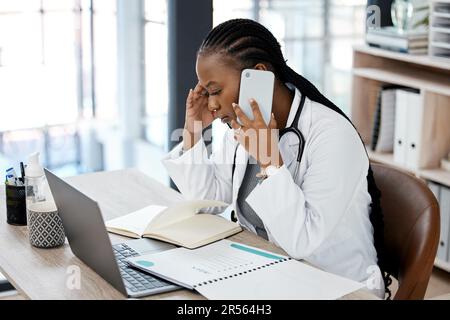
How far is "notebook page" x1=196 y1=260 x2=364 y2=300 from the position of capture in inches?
56.6

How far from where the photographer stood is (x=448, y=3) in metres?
2.98

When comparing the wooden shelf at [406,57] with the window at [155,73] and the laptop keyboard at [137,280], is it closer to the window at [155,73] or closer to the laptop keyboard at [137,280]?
the window at [155,73]

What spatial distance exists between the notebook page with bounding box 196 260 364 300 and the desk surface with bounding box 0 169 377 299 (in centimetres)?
3

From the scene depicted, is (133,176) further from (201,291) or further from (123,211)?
(201,291)

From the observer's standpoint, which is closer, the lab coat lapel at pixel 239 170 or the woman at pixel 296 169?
the woman at pixel 296 169

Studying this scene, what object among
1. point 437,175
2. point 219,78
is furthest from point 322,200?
point 437,175

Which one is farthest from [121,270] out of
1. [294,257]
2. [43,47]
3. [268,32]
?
[43,47]

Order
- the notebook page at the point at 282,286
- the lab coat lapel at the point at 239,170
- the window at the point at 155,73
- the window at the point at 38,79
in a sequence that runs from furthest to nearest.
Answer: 1. the window at the point at 155,73
2. the window at the point at 38,79
3. the lab coat lapel at the point at 239,170
4. the notebook page at the point at 282,286

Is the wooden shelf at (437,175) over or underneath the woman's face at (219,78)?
underneath

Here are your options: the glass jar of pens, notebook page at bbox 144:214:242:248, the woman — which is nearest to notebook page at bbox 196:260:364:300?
the woman

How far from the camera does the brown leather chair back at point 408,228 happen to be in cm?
172

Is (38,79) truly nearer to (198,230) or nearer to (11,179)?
(11,179)

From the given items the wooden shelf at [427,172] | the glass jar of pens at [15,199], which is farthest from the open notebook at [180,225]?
the wooden shelf at [427,172]

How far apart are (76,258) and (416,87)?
186 cm
